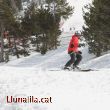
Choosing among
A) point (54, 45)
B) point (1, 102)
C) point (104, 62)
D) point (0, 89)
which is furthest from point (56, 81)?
point (54, 45)

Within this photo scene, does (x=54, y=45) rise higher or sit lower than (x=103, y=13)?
lower

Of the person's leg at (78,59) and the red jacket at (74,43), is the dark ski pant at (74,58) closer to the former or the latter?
the person's leg at (78,59)

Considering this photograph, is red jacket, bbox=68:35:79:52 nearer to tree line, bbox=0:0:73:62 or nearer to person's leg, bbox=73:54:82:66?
person's leg, bbox=73:54:82:66

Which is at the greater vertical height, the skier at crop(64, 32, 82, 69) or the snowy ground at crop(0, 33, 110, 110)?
the skier at crop(64, 32, 82, 69)

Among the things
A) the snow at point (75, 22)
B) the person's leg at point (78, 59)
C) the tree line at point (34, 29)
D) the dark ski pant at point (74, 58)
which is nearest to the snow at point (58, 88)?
the dark ski pant at point (74, 58)

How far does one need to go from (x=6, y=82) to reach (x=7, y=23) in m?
26.7

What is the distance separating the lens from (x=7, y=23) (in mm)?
38500

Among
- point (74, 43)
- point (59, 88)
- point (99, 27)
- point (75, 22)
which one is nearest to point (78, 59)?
point (74, 43)

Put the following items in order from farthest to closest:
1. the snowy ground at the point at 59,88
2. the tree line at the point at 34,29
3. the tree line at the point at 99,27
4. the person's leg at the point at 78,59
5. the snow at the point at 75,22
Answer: the snow at the point at 75,22, the tree line at the point at 34,29, the tree line at the point at 99,27, the person's leg at the point at 78,59, the snowy ground at the point at 59,88

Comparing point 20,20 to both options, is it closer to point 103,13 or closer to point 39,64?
point 39,64

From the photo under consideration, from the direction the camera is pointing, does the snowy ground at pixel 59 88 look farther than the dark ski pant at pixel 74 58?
No

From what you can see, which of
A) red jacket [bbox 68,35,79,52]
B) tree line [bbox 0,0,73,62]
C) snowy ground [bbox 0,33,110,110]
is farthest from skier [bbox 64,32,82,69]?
tree line [bbox 0,0,73,62]

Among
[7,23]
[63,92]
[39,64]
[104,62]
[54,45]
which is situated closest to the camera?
[63,92]

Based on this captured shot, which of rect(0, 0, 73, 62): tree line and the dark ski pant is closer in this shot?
the dark ski pant
